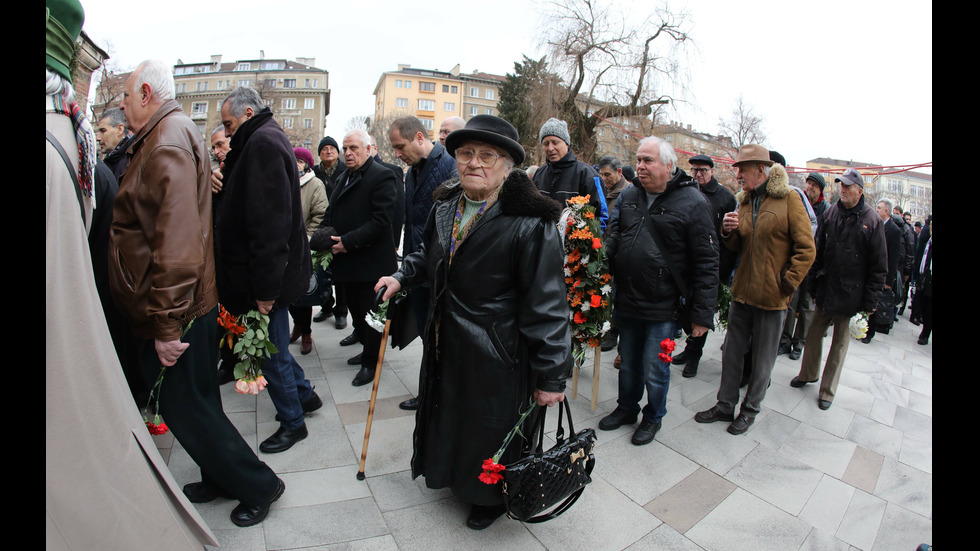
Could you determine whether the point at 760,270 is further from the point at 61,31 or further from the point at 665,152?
the point at 61,31

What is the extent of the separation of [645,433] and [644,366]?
49cm

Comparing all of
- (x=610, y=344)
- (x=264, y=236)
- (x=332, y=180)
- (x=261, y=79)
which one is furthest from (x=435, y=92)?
(x=264, y=236)

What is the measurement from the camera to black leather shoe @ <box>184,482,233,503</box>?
267 cm

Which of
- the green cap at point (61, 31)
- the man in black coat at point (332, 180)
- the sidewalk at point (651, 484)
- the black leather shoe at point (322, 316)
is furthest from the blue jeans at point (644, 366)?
the black leather shoe at point (322, 316)

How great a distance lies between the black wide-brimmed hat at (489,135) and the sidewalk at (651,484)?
1977mm

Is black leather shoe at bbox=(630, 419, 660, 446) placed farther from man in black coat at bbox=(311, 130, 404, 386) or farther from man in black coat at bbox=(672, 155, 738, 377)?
man in black coat at bbox=(311, 130, 404, 386)

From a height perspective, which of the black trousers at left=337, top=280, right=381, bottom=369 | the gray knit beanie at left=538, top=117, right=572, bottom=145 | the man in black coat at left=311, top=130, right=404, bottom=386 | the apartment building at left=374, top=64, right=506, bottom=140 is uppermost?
the apartment building at left=374, top=64, right=506, bottom=140

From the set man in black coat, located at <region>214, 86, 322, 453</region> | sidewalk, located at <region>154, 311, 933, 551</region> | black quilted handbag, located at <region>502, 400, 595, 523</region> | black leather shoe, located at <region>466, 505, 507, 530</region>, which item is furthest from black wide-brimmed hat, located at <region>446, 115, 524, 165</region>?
sidewalk, located at <region>154, 311, 933, 551</region>

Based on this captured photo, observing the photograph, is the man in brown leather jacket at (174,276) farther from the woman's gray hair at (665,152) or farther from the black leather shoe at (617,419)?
the woman's gray hair at (665,152)

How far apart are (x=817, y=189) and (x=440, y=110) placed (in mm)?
74297

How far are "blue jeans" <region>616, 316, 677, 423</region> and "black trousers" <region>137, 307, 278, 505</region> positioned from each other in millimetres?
2656
